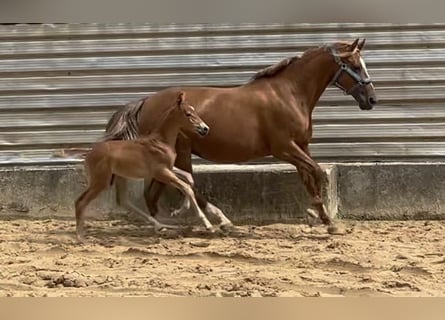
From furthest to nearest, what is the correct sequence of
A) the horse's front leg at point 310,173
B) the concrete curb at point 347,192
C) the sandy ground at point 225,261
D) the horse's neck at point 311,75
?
the concrete curb at point 347,192
the horse's neck at point 311,75
the horse's front leg at point 310,173
the sandy ground at point 225,261

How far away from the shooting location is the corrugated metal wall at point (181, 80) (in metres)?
6.45

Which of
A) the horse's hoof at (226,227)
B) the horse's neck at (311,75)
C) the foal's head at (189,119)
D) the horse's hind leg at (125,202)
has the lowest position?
the horse's hoof at (226,227)

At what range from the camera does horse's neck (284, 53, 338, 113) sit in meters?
5.54

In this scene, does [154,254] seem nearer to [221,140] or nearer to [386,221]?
[221,140]

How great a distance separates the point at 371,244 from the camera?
16.4ft

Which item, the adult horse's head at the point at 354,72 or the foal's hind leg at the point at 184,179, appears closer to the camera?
the foal's hind leg at the point at 184,179

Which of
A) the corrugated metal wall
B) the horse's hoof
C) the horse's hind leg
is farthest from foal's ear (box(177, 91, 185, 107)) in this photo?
the corrugated metal wall

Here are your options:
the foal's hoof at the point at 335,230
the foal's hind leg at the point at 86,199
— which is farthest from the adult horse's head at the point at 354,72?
the foal's hind leg at the point at 86,199

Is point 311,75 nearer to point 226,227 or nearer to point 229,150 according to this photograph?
point 229,150

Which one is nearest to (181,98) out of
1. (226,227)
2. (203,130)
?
(203,130)

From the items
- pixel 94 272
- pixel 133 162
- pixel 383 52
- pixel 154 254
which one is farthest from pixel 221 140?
pixel 383 52

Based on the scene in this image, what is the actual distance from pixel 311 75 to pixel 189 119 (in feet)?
4.08

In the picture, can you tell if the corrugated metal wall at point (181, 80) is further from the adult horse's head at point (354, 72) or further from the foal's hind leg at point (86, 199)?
the foal's hind leg at point (86, 199)

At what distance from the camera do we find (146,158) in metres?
5.09
